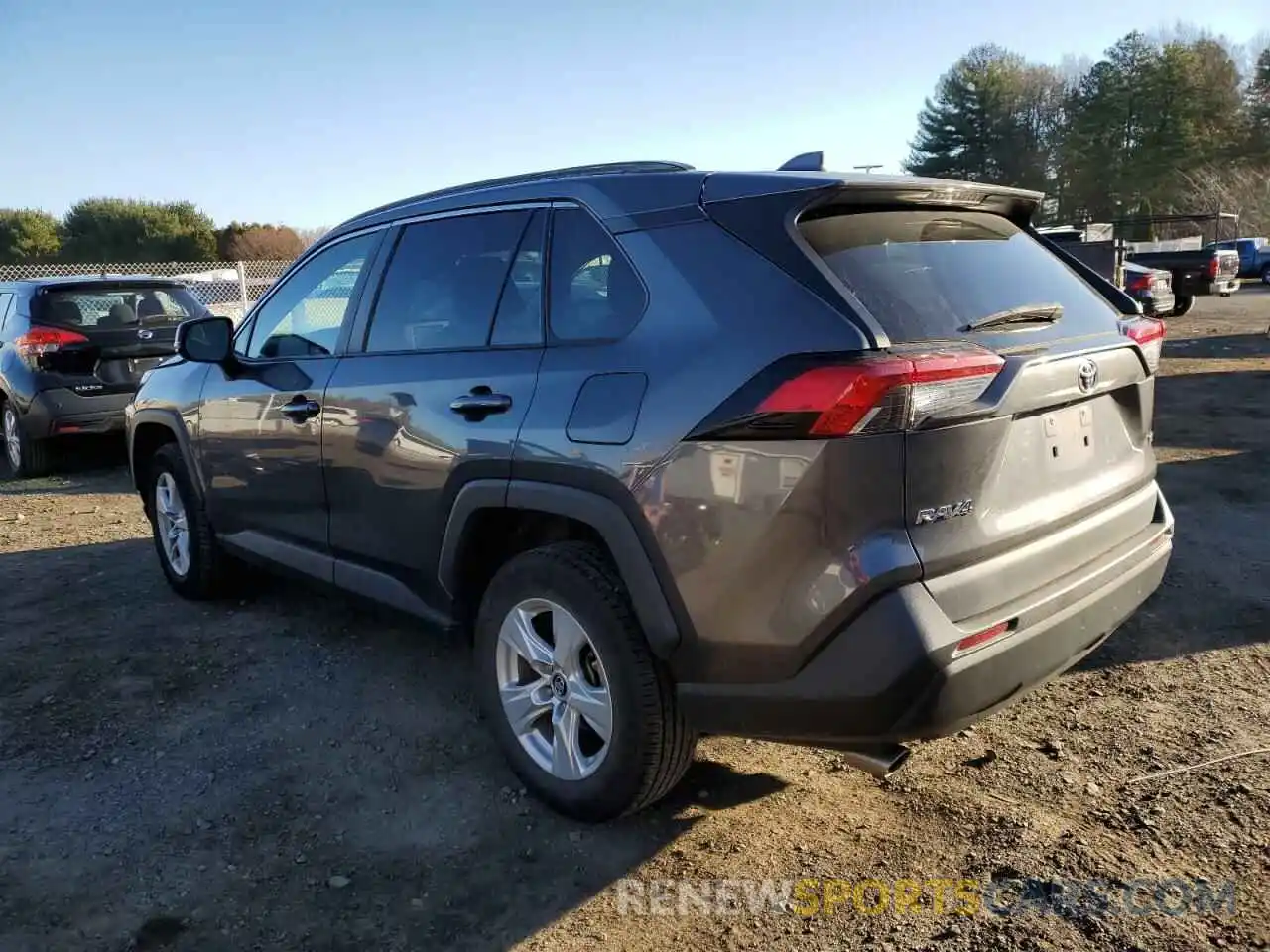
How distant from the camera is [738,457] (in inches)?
91.7

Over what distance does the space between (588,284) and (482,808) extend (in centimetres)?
166

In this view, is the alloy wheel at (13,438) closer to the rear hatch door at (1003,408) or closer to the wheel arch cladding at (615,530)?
the wheel arch cladding at (615,530)

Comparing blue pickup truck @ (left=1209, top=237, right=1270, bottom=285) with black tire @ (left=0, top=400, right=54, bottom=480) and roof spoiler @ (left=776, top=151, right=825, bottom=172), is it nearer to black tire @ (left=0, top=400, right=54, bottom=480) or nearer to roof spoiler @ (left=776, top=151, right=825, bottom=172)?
black tire @ (left=0, top=400, right=54, bottom=480)

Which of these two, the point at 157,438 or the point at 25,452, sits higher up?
the point at 157,438

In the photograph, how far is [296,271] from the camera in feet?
14.1

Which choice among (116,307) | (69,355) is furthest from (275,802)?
(116,307)

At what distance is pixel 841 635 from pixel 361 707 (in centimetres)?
228

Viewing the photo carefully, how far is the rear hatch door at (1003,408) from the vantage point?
7.56ft

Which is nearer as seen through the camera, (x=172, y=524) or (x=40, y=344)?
(x=172, y=524)

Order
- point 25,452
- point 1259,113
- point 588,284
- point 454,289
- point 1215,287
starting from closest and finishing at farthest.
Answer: point 588,284, point 454,289, point 25,452, point 1215,287, point 1259,113

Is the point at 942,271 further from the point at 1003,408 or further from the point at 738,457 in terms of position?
the point at 738,457

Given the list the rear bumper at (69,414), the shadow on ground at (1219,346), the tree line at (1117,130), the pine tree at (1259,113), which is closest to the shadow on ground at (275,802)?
the rear bumper at (69,414)

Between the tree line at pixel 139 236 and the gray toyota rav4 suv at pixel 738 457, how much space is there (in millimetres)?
36768

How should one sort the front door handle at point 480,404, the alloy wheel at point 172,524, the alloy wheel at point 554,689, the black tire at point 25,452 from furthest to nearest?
the black tire at point 25,452 → the alloy wheel at point 172,524 → the front door handle at point 480,404 → the alloy wheel at point 554,689
